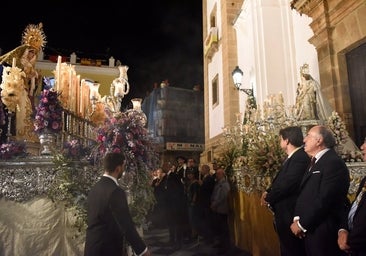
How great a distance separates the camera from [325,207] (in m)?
2.69

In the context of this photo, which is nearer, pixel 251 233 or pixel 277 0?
pixel 251 233

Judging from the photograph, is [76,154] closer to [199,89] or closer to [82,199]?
[82,199]

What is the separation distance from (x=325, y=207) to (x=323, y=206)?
0.02m

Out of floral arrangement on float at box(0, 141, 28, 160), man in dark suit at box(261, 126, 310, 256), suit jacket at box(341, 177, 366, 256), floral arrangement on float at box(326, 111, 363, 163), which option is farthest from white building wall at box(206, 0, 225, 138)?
suit jacket at box(341, 177, 366, 256)

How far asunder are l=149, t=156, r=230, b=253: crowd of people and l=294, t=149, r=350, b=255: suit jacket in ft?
12.1

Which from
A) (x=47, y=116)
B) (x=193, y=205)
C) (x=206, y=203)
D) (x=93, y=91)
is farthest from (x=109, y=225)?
(x=93, y=91)

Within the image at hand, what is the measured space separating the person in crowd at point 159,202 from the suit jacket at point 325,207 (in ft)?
14.5

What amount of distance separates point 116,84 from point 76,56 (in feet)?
66.8

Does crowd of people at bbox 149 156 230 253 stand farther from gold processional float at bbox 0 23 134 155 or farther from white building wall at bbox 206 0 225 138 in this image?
white building wall at bbox 206 0 225 138

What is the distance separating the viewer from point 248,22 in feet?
34.9

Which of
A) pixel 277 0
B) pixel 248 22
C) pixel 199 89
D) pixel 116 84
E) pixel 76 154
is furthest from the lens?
pixel 199 89

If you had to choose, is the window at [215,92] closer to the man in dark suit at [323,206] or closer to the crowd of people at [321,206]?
the crowd of people at [321,206]

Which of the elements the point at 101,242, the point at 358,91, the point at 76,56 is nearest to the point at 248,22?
the point at 358,91

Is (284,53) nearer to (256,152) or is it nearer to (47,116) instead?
(256,152)
